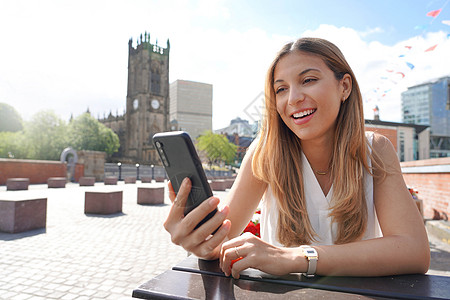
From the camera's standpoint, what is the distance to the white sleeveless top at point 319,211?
63.6 inches

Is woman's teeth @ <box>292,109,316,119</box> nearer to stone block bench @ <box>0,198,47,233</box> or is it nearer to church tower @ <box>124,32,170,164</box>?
stone block bench @ <box>0,198,47,233</box>

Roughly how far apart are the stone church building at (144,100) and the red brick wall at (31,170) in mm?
47567

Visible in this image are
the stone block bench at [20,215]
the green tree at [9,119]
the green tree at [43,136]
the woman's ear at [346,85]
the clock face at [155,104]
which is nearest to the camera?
the woman's ear at [346,85]

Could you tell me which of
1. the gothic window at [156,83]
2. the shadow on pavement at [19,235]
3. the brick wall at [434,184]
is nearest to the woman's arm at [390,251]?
the shadow on pavement at [19,235]

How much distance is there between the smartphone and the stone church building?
70.0 metres

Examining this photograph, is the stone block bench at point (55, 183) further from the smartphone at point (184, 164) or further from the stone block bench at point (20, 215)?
the smartphone at point (184, 164)

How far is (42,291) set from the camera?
3.23 m

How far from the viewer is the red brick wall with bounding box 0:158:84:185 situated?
18703 mm

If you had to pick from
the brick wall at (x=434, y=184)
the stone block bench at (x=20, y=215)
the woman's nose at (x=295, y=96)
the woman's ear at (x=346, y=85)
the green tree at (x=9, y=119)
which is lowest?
the stone block bench at (x=20, y=215)

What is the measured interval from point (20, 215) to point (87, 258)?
8.99 feet

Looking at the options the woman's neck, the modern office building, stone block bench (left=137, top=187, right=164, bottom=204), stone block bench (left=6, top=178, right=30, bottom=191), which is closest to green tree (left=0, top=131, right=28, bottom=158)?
stone block bench (left=6, top=178, right=30, bottom=191)

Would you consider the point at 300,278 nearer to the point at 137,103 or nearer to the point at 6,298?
the point at 6,298

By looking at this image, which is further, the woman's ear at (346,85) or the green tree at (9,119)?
the green tree at (9,119)

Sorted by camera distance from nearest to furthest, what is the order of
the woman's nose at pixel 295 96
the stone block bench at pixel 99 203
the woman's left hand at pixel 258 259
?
the woman's left hand at pixel 258 259 → the woman's nose at pixel 295 96 → the stone block bench at pixel 99 203
